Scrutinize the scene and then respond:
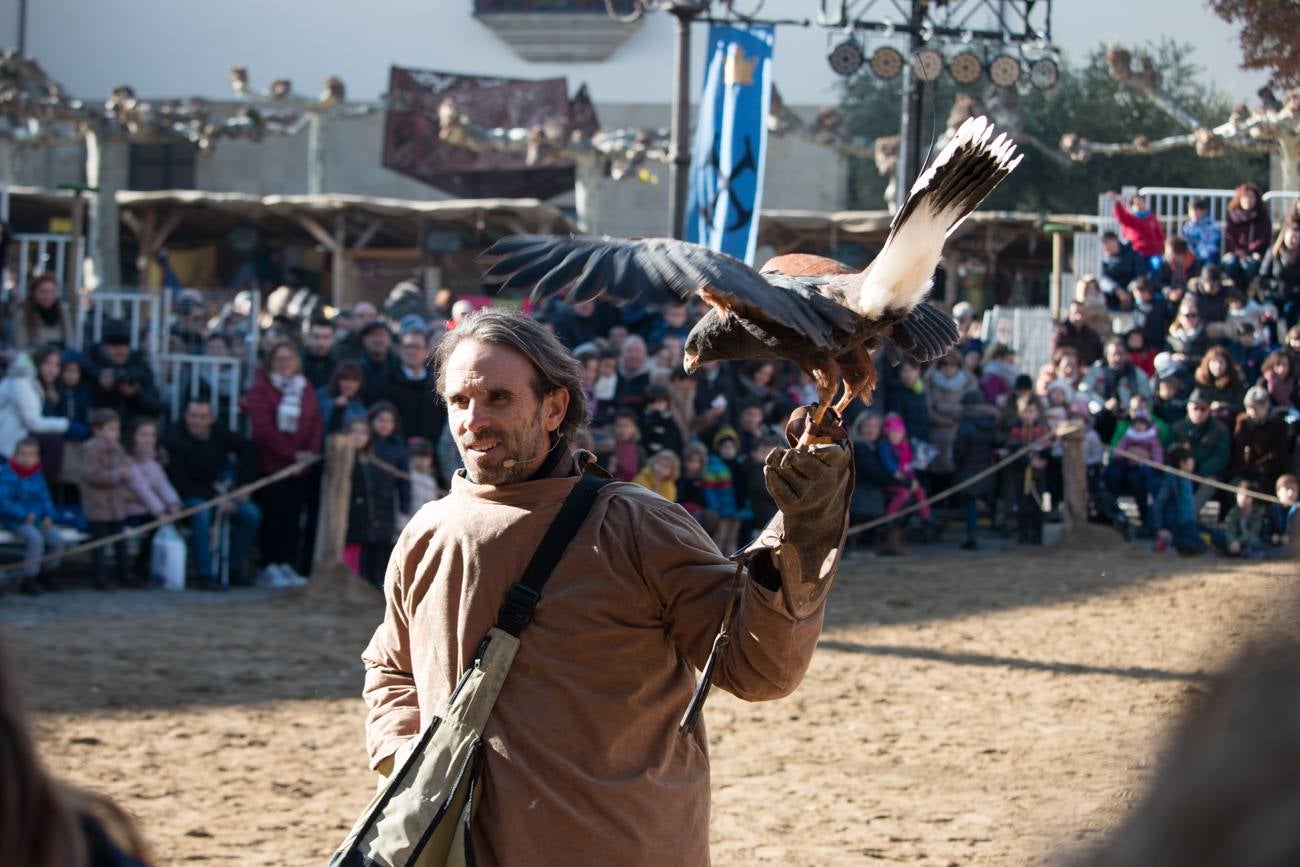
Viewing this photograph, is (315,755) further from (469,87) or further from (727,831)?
(469,87)

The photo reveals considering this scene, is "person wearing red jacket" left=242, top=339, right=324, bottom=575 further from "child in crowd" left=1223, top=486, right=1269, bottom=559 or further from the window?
the window

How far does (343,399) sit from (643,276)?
25.5 feet

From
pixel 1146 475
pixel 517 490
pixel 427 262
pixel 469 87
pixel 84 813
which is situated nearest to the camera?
pixel 84 813

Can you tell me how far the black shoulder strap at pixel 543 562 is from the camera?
2.74 m

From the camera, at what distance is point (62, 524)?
368 inches

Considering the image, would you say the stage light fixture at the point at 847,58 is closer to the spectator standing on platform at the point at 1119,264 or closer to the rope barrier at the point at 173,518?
the spectator standing on platform at the point at 1119,264

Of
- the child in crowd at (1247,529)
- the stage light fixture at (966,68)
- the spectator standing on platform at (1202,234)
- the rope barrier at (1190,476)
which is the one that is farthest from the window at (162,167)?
the child in crowd at (1247,529)

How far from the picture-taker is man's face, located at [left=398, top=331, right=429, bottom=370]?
1045 cm

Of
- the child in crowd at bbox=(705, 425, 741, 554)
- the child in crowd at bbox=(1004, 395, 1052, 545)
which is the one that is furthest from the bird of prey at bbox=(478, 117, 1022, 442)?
the child in crowd at bbox=(1004, 395, 1052, 545)

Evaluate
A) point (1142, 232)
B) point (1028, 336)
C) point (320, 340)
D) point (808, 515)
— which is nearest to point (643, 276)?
point (808, 515)

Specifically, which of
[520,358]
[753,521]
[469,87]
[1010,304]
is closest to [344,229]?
[469,87]

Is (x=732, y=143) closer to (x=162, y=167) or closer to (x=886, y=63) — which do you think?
(x=886, y=63)

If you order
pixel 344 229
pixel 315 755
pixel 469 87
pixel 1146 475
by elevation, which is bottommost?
pixel 315 755

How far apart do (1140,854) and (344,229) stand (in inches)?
797
